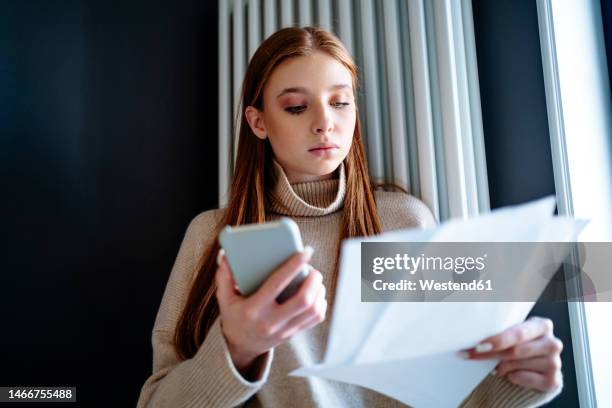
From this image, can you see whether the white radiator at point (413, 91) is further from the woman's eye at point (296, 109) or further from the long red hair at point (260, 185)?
the woman's eye at point (296, 109)

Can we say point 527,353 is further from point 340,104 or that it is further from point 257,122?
point 257,122

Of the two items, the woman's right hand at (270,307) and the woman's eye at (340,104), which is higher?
the woman's eye at (340,104)

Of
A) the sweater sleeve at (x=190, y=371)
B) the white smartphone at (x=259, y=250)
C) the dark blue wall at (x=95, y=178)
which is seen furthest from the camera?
the dark blue wall at (x=95, y=178)

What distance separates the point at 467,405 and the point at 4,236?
1091 millimetres

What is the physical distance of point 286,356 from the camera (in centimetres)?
88

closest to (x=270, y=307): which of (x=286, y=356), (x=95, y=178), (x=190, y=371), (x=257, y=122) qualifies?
(x=190, y=371)

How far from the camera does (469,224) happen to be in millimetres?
496

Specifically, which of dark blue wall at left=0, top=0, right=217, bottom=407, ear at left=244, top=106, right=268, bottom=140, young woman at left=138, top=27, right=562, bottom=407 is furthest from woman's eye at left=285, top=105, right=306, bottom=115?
dark blue wall at left=0, top=0, right=217, bottom=407

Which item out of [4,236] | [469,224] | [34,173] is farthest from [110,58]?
[469,224]

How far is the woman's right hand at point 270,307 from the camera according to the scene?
52cm

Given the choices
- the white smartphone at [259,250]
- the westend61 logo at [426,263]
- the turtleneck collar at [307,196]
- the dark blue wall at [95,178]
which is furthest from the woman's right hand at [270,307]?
the dark blue wall at [95,178]

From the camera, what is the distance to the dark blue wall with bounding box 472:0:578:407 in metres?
0.89

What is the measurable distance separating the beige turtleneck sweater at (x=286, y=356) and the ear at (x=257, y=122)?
87mm

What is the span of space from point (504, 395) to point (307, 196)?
0.53m
